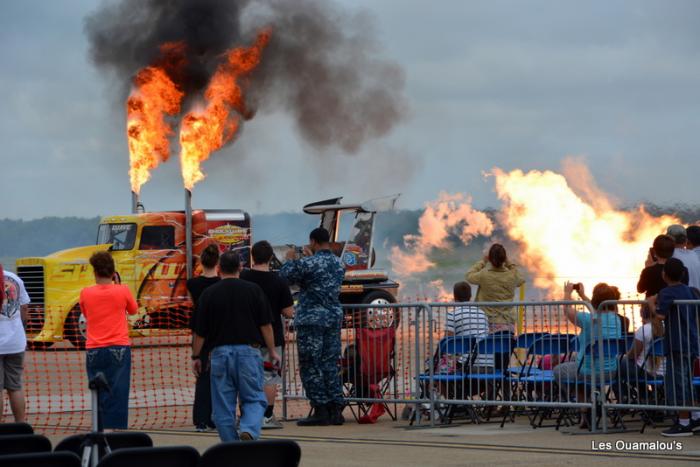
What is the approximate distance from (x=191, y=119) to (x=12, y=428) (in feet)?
81.9

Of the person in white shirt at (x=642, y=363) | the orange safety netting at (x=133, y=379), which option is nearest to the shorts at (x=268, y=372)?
the orange safety netting at (x=133, y=379)

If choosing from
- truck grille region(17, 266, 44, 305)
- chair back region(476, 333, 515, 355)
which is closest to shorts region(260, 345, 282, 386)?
chair back region(476, 333, 515, 355)

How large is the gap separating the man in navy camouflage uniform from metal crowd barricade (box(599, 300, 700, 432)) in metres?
2.68

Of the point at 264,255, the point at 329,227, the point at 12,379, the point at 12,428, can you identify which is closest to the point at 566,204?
the point at 329,227

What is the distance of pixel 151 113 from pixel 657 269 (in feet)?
72.1

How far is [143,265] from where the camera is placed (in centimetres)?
2597

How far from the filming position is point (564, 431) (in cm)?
1162

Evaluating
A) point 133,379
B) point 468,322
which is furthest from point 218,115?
point 468,322

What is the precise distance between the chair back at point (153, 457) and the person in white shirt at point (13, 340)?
6.00 metres

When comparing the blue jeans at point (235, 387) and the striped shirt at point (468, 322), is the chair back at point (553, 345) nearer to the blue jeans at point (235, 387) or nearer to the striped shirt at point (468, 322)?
the striped shirt at point (468, 322)

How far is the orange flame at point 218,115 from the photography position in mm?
30625

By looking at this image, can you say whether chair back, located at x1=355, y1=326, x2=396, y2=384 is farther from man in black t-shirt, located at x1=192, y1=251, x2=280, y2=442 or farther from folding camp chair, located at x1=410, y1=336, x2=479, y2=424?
man in black t-shirt, located at x1=192, y1=251, x2=280, y2=442

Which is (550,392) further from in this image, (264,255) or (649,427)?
(264,255)

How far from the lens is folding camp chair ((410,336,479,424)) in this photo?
12.6 meters
